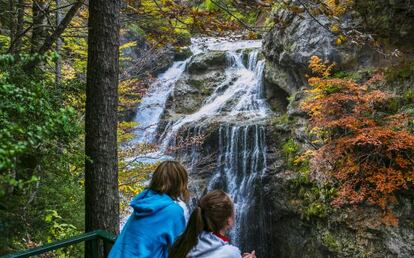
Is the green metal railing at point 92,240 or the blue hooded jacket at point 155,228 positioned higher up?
the blue hooded jacket at point 155,228

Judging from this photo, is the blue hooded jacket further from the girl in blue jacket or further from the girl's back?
the girl's back

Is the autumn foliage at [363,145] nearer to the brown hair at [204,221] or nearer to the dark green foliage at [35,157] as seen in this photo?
the dark green foliage at [35,157]

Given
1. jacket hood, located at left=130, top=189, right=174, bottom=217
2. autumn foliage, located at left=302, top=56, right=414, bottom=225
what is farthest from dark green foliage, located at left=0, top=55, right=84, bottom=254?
autumn foliage, located at left=302, top=56, right=414, bottom=225

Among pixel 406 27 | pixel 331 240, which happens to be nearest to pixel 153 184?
pixel 331 240

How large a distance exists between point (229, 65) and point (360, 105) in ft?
36.6

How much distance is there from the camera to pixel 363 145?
26.5ft

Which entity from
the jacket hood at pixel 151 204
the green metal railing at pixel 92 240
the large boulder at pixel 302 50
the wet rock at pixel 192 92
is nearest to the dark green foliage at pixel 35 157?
the green metal railing at pixel 92 240

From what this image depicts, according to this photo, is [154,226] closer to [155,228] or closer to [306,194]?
[155,228]

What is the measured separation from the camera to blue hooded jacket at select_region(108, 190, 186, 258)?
8.54ft

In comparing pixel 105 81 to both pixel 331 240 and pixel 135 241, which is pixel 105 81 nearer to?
pixel 135 241

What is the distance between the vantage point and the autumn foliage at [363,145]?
734cm

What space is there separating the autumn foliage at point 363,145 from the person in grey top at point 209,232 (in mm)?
5595

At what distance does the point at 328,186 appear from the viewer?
882 centimetres

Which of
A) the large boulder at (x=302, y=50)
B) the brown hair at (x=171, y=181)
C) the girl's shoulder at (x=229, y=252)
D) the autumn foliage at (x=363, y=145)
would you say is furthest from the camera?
the large boulder at (x=302, y=50)
